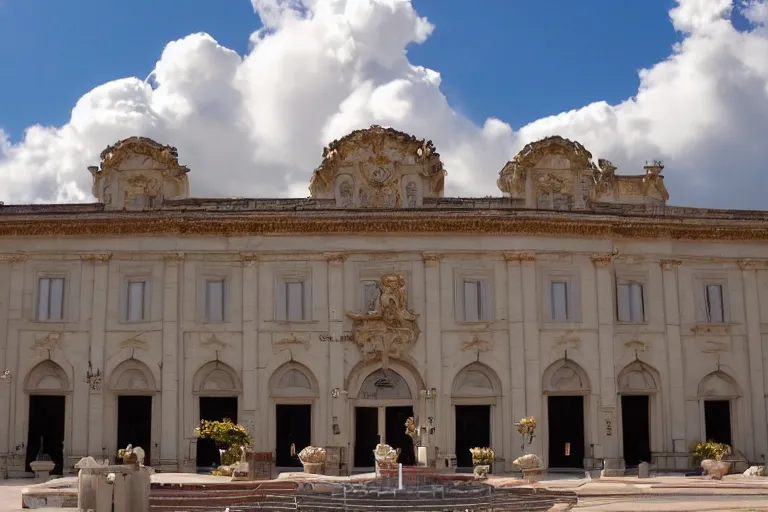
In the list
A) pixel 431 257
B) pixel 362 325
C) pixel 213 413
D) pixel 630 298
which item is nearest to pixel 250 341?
pixel 213 413

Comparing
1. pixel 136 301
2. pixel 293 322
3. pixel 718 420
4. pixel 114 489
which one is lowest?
pixel 114 489

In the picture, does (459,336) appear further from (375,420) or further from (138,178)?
(138,178)

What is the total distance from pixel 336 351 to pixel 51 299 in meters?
10.6

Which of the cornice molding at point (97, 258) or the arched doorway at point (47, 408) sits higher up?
the cornice molding at point (97, 258)

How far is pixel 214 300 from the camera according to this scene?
37.4m

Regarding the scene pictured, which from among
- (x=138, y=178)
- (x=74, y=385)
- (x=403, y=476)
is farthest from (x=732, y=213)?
(x=74, y=385)

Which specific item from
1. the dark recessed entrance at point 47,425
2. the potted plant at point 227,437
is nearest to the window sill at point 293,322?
the potted plant at point 227,437

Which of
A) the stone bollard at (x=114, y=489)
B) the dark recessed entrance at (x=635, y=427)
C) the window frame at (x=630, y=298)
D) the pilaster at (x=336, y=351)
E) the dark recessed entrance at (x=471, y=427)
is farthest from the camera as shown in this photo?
the window frame at (x=630, y=298)

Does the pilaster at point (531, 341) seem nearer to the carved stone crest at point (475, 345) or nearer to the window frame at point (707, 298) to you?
the carved stone crest at point (475, 345)

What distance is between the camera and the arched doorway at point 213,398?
36875 millimetres

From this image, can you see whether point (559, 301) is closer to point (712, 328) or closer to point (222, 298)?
point (712, 328)

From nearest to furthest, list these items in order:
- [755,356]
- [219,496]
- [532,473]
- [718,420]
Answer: [219,496]
[532,473]
[755,356]
[718,420]

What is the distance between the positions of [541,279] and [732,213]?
8179 millimetres

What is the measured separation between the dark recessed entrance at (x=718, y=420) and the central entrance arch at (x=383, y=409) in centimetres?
1103
